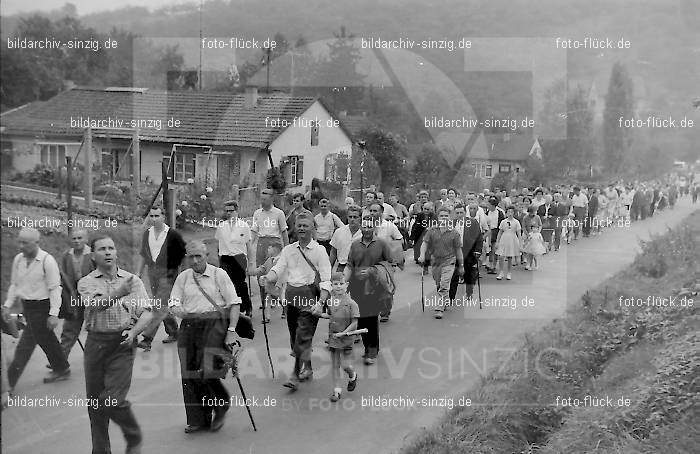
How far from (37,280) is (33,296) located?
0.44 ft

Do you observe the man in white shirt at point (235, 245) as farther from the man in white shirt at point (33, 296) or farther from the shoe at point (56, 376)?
the man in white shirt at point (33, 296)

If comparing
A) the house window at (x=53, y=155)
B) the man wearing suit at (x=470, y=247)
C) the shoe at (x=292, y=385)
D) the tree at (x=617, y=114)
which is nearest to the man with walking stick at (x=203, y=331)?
the shoe at (x=292, y=385)

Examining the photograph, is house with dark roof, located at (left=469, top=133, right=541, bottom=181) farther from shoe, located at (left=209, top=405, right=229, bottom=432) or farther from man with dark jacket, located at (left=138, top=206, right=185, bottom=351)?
shoe, located at (left=209, top=405, right=229, bottom=432)

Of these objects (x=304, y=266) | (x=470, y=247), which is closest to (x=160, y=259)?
(x=304, y=266)

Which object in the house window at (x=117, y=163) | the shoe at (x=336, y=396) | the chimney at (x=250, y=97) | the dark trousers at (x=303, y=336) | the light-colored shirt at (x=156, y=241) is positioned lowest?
the shoe at (x=336, y=396)

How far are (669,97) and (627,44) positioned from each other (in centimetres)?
126

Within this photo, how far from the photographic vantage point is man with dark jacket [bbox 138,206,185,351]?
7.63 m

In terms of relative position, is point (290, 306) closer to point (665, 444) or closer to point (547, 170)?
point (665, 444)

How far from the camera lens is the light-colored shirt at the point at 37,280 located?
5.28 metres

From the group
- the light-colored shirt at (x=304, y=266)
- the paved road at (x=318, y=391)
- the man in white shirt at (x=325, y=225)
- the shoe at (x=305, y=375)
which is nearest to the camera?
the paved road at (x=318, y=391)

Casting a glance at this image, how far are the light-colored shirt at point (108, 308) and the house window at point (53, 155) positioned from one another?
100 cm

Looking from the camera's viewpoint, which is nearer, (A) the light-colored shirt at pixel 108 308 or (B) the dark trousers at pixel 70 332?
(A) the light-colored shirt at pixel 108 308

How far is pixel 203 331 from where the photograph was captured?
6.27 metres

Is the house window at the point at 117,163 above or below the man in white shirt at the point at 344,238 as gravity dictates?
above
